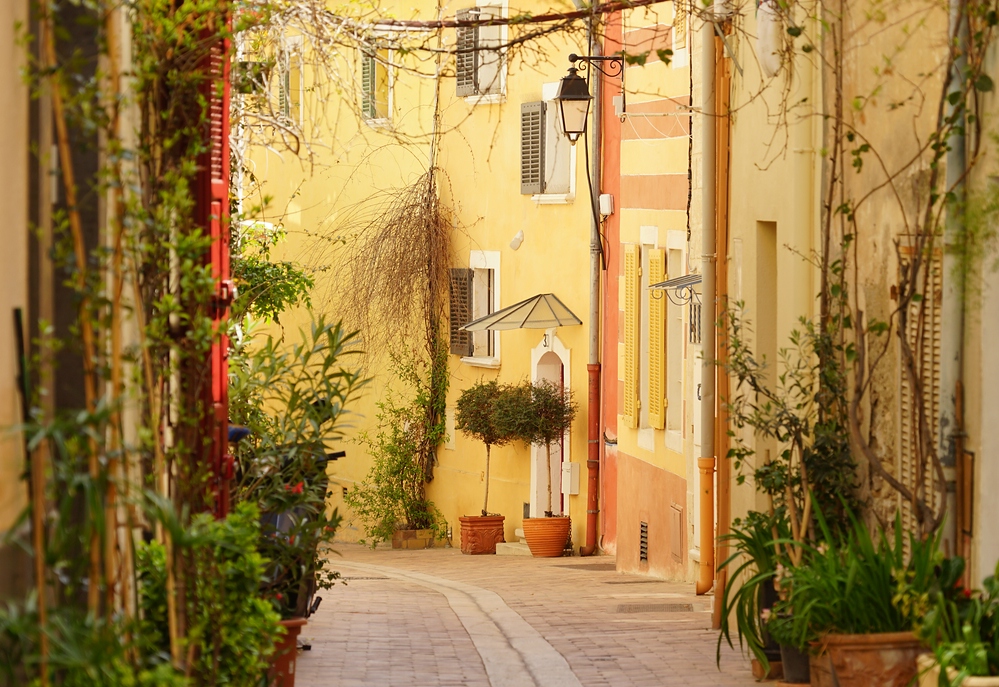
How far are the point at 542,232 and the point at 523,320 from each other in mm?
1709

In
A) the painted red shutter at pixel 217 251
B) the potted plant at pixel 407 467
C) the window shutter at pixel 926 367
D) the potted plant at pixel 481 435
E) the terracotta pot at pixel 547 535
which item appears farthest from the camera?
the potted plant at pixel 407 467

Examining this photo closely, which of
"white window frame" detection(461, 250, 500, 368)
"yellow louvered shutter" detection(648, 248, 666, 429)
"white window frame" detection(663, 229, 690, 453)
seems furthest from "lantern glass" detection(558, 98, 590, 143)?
"white window frame" detection(461, 250, 500, 368)

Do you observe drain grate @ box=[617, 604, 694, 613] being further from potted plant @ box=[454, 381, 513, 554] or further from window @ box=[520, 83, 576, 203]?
window @ box=[520, 83, 576, 203]

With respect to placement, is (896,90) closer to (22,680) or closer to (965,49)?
(965,49)

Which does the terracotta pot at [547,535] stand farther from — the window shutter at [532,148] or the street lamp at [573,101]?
the street lamp at [573,101]

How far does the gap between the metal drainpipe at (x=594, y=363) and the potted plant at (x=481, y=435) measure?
1.25 m

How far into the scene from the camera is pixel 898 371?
23.8ft

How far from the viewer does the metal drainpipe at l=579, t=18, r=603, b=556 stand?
19.4 meters

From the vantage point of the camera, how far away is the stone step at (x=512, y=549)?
66.0 ft

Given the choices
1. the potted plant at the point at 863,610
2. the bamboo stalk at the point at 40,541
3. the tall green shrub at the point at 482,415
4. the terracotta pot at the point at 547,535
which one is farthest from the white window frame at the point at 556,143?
the bamboo stalk at the point at 40,541

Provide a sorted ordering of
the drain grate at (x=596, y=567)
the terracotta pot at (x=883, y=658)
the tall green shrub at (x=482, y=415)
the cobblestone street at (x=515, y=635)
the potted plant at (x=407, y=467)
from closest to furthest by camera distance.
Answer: the terracotta pot at (x=883, y=658), the cobblestone street at (x=515, y=635), the drain grate at (x=596, y=567), the tall green shrub at (x=482, y=415), the potted plant at (x=407, y=467)

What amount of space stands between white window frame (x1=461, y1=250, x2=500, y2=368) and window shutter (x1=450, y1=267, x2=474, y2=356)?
105 mm

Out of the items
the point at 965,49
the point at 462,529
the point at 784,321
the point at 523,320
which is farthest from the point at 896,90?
the point at 462,529

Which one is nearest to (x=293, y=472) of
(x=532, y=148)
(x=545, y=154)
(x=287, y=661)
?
(x=287, y=661)
